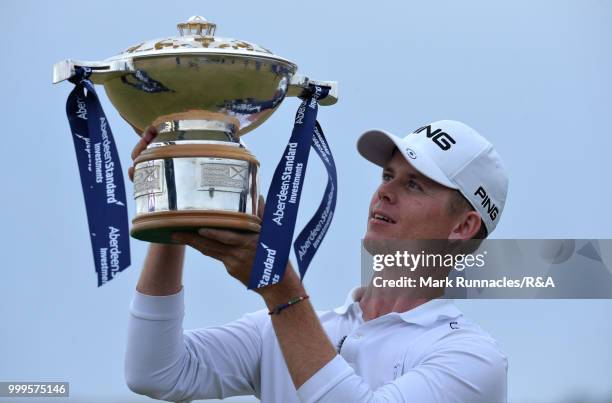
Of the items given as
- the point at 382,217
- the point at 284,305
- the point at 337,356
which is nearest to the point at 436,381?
the point at 337,356

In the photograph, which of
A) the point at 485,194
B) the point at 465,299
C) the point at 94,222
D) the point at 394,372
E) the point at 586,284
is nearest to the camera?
the point at 94,222

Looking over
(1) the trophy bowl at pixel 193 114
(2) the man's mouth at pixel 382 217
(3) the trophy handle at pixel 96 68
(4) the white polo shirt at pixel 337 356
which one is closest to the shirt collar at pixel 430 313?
(4) the white polo shirt at pixel 337 356

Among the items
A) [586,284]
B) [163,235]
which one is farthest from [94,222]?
[586,284]

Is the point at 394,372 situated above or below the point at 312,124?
below

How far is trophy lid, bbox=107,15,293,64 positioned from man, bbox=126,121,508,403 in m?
0.20

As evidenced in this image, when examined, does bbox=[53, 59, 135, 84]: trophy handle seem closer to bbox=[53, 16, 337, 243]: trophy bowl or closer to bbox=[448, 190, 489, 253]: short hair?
bbox=[53, 16, 337, 243]: trophy bowl

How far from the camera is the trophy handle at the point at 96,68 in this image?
4242 mm

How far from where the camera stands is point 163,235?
14.0 ft

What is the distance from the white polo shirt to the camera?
14.6ft

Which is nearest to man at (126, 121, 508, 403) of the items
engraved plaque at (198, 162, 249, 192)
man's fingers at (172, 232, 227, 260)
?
man's fingers at (172, 232, 227, 260)

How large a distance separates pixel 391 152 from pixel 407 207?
0.19 meters

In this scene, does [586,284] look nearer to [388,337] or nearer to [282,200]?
[388,337]

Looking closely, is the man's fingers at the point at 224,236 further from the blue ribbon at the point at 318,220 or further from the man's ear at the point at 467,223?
the man's ear at the point at 467,223

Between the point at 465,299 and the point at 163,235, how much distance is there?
1318 millimetres
